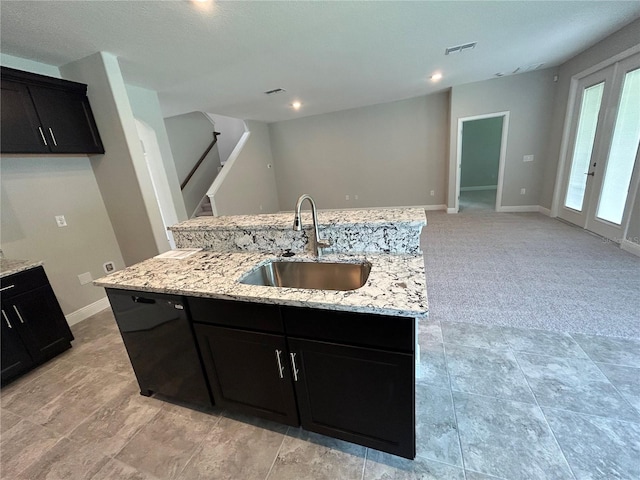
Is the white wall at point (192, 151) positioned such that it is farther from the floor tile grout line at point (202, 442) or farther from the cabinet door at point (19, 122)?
the floor tile grout line at point (202, 442)

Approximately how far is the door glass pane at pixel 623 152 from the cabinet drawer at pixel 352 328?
13.2ft

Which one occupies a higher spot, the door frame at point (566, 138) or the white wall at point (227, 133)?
the white wall at point (227, 133)

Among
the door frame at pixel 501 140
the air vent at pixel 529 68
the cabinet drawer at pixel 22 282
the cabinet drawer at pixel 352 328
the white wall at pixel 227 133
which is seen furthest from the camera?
the white wall at pixel 227 133

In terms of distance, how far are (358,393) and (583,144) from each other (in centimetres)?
518

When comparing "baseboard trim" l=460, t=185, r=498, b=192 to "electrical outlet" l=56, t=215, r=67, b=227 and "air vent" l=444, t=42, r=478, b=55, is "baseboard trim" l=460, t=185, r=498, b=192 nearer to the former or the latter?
"air vent" l=444, t=42, r=478, b=55

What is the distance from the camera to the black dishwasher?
135 centimetres

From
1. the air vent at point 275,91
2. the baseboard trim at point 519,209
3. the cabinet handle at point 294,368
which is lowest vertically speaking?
the baseboard trim at point 519,209

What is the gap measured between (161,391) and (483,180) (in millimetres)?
9419

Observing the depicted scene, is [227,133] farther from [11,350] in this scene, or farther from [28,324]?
Result: [11,350]

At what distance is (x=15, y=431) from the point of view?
1.55 metres

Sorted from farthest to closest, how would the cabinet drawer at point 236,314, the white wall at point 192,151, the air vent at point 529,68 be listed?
the white wall at point 192,151
the air vent at point 529,68
the cabinet drawer at point 236,314

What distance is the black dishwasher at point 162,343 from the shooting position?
1.35m

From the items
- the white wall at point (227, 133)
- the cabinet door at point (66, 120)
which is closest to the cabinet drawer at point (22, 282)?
the cabinet door at point (66, 120)

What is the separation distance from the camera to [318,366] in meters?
1.15
